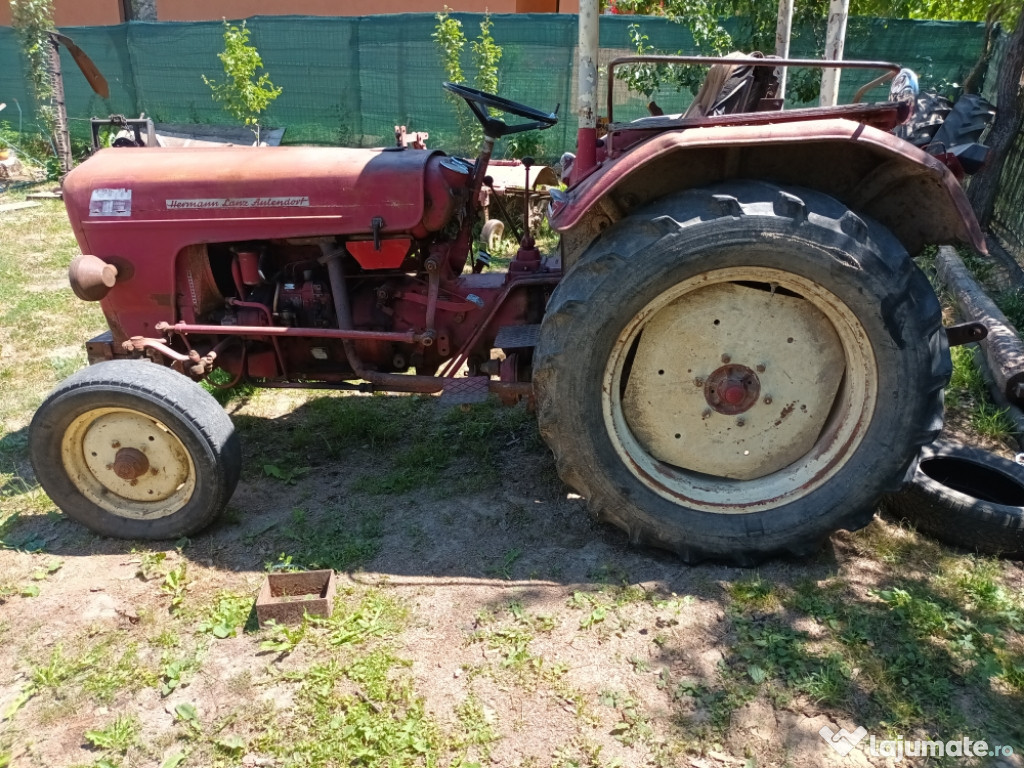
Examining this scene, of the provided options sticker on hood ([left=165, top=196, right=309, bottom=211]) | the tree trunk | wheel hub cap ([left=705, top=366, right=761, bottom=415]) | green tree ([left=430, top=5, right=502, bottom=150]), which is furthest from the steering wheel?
green tree ([left=430, top=5, right=502, bottom=150])

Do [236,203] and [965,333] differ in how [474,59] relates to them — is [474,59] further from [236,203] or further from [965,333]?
[965,333]

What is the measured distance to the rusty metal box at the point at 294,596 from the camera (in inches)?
101

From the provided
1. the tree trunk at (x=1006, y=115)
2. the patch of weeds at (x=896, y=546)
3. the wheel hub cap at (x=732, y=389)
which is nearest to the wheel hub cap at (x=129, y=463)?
the wheel hub cap at (x=732, y=389)

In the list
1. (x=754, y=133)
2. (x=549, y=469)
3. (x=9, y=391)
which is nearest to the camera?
(x=754, y=133)

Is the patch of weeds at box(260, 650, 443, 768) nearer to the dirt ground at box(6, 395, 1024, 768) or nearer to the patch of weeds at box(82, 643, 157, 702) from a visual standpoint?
the dirt ground at box(6, 395, 1024, 768)

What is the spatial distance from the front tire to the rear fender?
154 cm

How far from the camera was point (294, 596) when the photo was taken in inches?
107

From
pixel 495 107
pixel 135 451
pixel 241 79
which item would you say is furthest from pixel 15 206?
pixel 495 107

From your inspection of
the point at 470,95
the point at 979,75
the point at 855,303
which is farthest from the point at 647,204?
the point at 979,75

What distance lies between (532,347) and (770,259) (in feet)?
3.36

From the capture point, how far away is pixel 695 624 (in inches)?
98.3

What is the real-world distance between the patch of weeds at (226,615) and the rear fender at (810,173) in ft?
5.54

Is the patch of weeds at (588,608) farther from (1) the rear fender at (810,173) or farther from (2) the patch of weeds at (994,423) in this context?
(2) the patch of weeds at (994,423)

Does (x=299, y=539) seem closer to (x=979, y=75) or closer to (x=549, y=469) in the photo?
(x=549, y=469)
